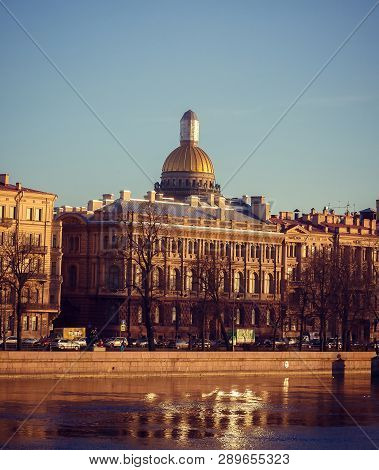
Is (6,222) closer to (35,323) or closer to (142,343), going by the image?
(35,323)

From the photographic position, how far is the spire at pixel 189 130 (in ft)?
551

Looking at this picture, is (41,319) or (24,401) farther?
(41,319)

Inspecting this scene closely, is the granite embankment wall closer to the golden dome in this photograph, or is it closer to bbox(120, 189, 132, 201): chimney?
bbox(120, 189, 132, 201): chimney

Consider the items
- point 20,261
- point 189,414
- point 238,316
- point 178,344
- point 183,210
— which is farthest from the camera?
point 238,316

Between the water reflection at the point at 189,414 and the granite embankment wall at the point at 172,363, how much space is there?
828mm

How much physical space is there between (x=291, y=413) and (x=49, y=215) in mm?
43033

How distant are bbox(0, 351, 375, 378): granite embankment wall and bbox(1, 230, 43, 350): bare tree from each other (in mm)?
10386

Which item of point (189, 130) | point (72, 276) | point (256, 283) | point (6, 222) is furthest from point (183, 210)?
point (189, 130)

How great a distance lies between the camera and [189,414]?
72000 mm

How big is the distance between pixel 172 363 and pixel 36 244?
26002 millimetres

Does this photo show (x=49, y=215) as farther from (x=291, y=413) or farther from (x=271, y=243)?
(x=291, y=413)
